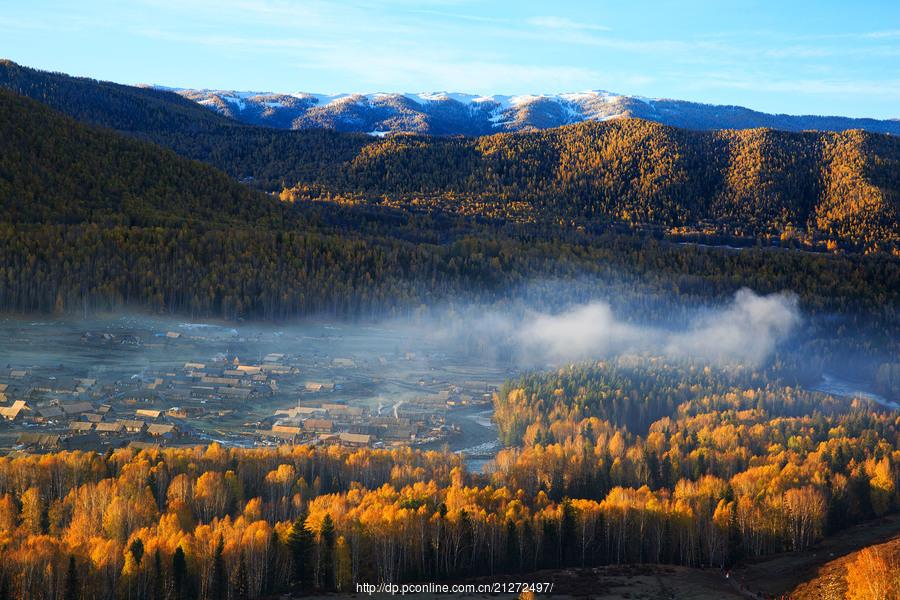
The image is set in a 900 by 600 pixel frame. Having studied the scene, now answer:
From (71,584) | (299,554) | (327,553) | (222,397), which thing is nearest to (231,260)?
(222,397)

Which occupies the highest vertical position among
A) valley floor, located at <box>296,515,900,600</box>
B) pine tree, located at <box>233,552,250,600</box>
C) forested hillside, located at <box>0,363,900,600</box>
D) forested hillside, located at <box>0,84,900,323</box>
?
forested hillside, located at <box>0,84,900,323</box>

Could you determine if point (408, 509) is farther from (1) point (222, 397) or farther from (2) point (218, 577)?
(1) point (222, 397)

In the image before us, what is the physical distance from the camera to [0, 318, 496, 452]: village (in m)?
86.9

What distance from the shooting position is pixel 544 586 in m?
62.2

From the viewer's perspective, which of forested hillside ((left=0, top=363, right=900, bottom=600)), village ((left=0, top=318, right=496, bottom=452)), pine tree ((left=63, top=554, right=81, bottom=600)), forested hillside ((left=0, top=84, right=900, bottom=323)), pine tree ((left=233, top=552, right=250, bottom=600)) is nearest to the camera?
pine tree ((left=63, top=554, right=81, bottom=600))

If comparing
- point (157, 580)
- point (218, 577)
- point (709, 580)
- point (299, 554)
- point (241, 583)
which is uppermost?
point (299, 554)

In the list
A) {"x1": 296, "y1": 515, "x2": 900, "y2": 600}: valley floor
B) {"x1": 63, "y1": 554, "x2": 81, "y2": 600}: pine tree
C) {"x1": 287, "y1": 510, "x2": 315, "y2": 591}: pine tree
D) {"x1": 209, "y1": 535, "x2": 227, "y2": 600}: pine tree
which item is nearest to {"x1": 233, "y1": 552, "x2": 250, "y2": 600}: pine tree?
{"x1": 209, "y1": 535, "x2": 227, "y2": 600}: pine tree

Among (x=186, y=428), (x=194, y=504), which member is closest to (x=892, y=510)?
(x=194, y=504)

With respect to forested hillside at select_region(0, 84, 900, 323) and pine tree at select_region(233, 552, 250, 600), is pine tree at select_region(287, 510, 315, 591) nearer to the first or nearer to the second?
pine tree at select_region(233, 552, 250, 600)

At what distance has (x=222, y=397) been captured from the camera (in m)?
102

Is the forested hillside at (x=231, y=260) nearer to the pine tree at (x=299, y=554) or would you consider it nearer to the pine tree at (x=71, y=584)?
the pine tree at (x=299, y=554)

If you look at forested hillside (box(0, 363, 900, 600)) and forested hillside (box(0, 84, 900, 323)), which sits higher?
forested hillside (box(0, 84, 900, 323))

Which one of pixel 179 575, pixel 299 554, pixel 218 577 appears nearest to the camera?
pixel 179 575

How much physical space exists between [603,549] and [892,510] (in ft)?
87.7
